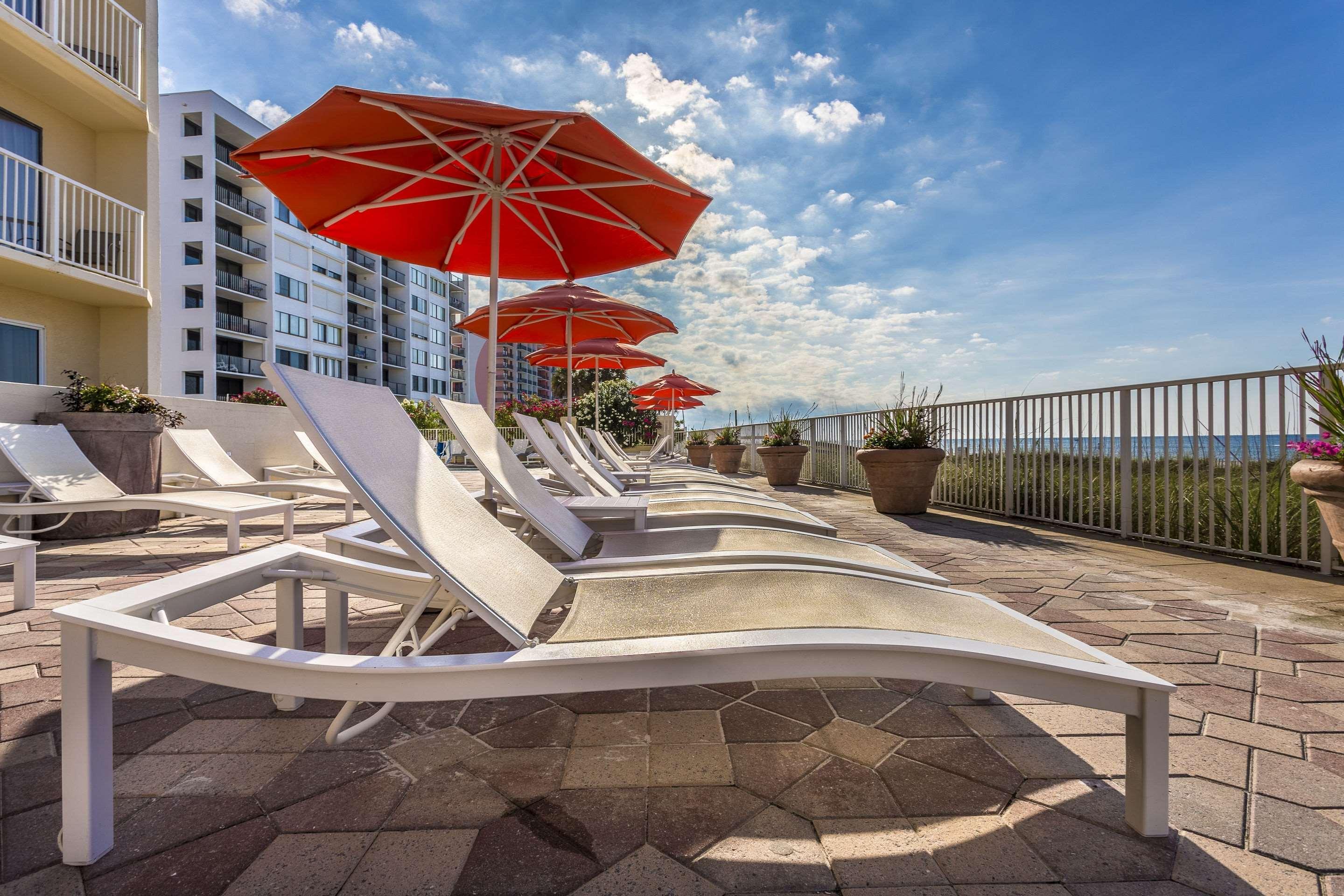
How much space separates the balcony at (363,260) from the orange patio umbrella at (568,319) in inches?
1535

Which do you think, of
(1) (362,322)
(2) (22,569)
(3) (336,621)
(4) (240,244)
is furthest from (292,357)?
(3) (336,621)

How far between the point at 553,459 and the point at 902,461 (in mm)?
4315

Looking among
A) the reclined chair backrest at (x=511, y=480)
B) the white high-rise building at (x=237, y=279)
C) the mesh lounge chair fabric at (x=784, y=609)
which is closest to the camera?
the mesh lounge chair fabric at (x=784, y=609)

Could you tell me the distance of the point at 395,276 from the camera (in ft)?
147

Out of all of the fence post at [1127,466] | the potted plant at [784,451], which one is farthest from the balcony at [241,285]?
the fence post at [1127,466]

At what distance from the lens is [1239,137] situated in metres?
12.2

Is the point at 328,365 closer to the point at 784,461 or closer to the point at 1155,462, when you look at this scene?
the point at 784,461

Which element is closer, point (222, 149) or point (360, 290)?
point (222, 149)

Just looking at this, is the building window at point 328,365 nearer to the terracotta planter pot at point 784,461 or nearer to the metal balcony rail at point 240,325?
the metal balcony rail at point 240,325

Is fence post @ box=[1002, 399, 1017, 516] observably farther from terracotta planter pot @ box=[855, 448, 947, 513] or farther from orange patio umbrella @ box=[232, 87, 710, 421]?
orange patio umbrella @ box=[232, 87, 710, 421]

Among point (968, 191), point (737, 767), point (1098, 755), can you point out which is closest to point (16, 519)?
point (737, 767)

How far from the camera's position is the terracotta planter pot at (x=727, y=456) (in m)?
14.6

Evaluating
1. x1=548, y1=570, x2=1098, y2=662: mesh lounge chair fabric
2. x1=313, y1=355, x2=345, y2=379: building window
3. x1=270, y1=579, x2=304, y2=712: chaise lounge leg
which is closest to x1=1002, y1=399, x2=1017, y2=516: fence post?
x1=548, y1=570, x2=1098, y2=662: mesh lounge chair fabric

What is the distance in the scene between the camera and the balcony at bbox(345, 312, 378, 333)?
4044 cm
